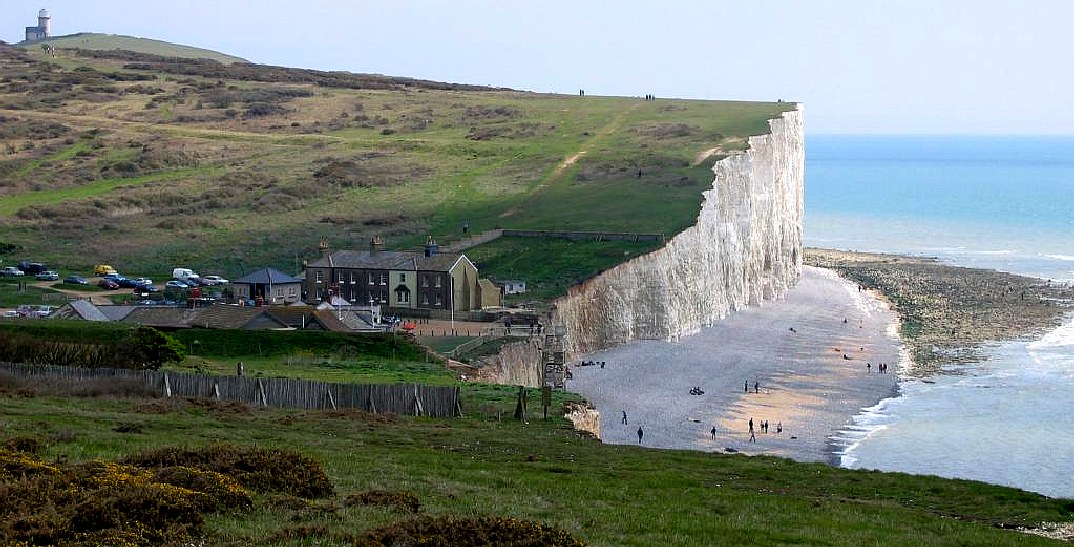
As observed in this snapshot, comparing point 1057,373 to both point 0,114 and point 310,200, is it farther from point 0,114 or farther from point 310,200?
point 0,114

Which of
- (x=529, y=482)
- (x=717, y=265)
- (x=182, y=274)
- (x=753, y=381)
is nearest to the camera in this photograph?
(x=529, y=482)

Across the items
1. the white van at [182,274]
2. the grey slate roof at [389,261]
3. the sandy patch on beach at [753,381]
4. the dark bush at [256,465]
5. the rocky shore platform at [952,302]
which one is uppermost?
the grey slate roof at [389,261]

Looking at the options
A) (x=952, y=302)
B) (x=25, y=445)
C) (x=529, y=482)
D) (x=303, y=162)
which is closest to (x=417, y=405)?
(x=529, y=482)

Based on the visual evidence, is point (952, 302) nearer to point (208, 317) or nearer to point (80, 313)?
point (208, 317)

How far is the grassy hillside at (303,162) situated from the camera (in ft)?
339

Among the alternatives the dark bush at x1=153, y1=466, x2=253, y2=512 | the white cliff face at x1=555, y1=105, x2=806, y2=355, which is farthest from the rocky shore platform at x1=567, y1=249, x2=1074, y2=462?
the dark bush at x1=153, y1=466, x2=253, y2=512

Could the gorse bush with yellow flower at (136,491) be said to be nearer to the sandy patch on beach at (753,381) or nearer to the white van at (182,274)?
the sandy patch on beach at (753,381)

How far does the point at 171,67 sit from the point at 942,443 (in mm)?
159162

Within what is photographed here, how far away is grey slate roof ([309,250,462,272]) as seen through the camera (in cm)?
7588

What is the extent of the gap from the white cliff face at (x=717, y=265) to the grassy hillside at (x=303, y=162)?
7.79 ft

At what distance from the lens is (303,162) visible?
134 metres

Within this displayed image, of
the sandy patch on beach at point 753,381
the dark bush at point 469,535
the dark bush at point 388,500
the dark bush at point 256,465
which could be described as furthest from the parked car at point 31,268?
the dark bush at point 469,535

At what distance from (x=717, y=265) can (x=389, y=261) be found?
3033cm

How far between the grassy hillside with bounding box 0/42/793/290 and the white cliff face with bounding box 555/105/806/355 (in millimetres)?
2373
